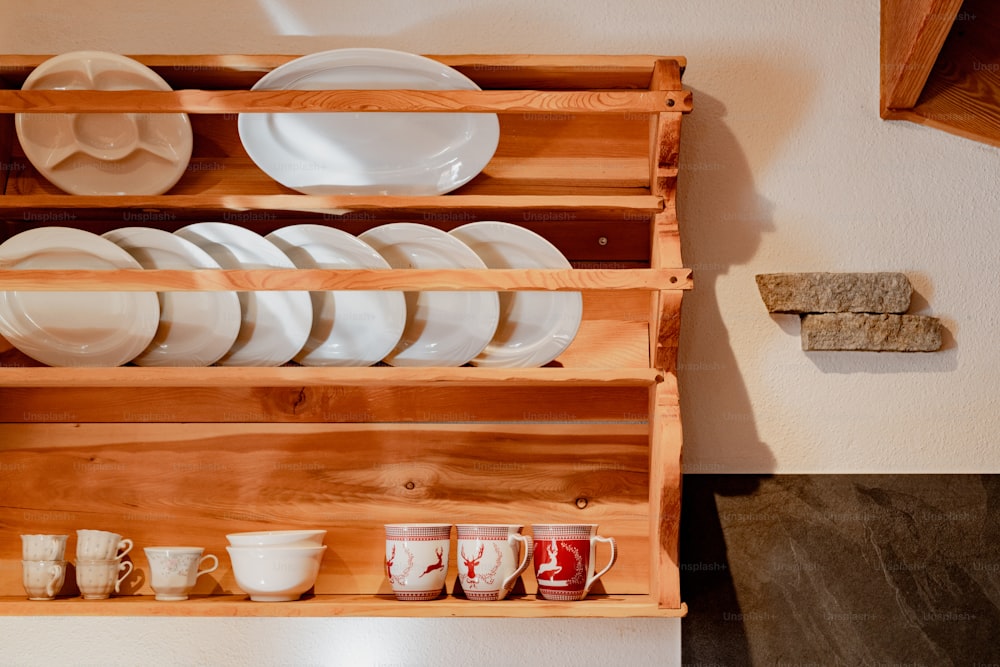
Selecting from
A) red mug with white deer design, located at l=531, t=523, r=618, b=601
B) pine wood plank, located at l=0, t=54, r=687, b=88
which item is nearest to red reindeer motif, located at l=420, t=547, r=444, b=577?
red mug with white deer design, located at l=531, t=523, r=618, b=601

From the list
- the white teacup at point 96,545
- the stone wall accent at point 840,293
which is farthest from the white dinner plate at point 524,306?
the white teacup at point 96,545

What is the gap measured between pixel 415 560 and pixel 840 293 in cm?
81

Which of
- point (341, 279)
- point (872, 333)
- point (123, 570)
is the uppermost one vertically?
point (341, 279)

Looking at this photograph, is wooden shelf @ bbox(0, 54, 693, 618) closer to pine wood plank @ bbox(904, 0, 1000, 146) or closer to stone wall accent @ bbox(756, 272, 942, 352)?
stone wall accent @ bbox(756, 272, 942, 352)

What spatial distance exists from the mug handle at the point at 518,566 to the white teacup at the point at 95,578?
22.7 inches

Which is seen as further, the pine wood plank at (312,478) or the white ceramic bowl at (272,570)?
the pine wood plank at (312,478)

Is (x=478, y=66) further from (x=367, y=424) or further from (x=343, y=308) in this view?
(x=367, y=424)

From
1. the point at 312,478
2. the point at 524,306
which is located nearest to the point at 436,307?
the point at 524,306

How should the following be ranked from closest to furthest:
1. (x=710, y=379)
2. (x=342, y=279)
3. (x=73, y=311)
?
(x=342, y=279) → (x=73, y=311) → (x=710, y=379)

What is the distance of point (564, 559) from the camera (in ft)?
4.38

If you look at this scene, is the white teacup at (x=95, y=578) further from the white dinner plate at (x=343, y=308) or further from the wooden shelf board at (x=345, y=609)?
the white dinner plate at (x=343, y=308)

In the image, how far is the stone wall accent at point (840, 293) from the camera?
1.53 meters

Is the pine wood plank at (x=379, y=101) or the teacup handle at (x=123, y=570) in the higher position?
the pine wood plank at (x=379, y=101)

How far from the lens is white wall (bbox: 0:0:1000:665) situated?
1511 millimetres
